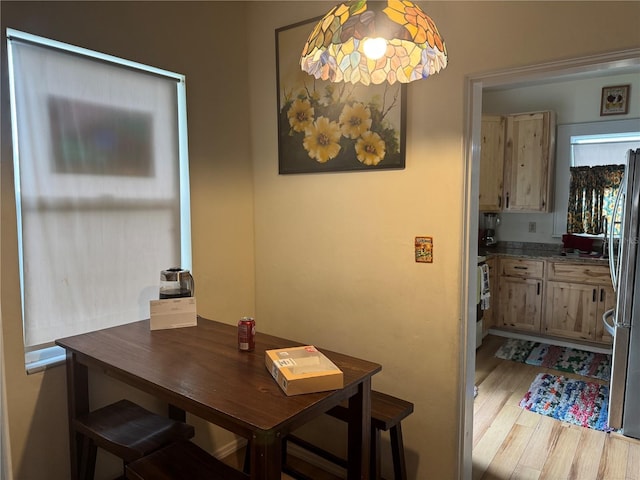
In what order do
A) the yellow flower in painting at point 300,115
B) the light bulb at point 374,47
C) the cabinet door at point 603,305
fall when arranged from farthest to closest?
the cabinet door at point 603,305 → the yellow flower in painting at point 300,115 → the light bulb at point 374,47

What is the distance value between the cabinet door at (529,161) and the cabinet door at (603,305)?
0.99m

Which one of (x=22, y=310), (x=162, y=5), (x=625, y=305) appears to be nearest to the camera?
(x=22, y=310)

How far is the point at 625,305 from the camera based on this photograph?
2803 mm

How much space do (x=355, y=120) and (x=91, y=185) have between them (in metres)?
1.32

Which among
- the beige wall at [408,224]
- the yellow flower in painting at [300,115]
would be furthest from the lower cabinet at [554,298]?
the yellow flower in painting at [300,115]

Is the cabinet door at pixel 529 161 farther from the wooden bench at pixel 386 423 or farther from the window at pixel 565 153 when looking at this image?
the wooden bench at pixel 386 423

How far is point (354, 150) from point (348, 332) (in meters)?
0.99

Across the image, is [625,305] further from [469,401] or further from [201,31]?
[201,31]

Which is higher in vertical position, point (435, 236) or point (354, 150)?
point (354, 150)

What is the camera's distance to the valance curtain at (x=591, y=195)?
14.5 ft

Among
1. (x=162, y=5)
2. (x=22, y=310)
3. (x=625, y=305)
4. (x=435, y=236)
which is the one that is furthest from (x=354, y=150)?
(x=625, y=305)

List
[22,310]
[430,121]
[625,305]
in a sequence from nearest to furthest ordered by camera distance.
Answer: [22,310]
[430,121]
[625,305]

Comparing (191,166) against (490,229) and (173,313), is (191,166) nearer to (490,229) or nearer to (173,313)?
(173,313)

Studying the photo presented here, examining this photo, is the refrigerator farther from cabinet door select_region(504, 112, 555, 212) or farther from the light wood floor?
cabinet door select_region(504, 112, 555, 212)
